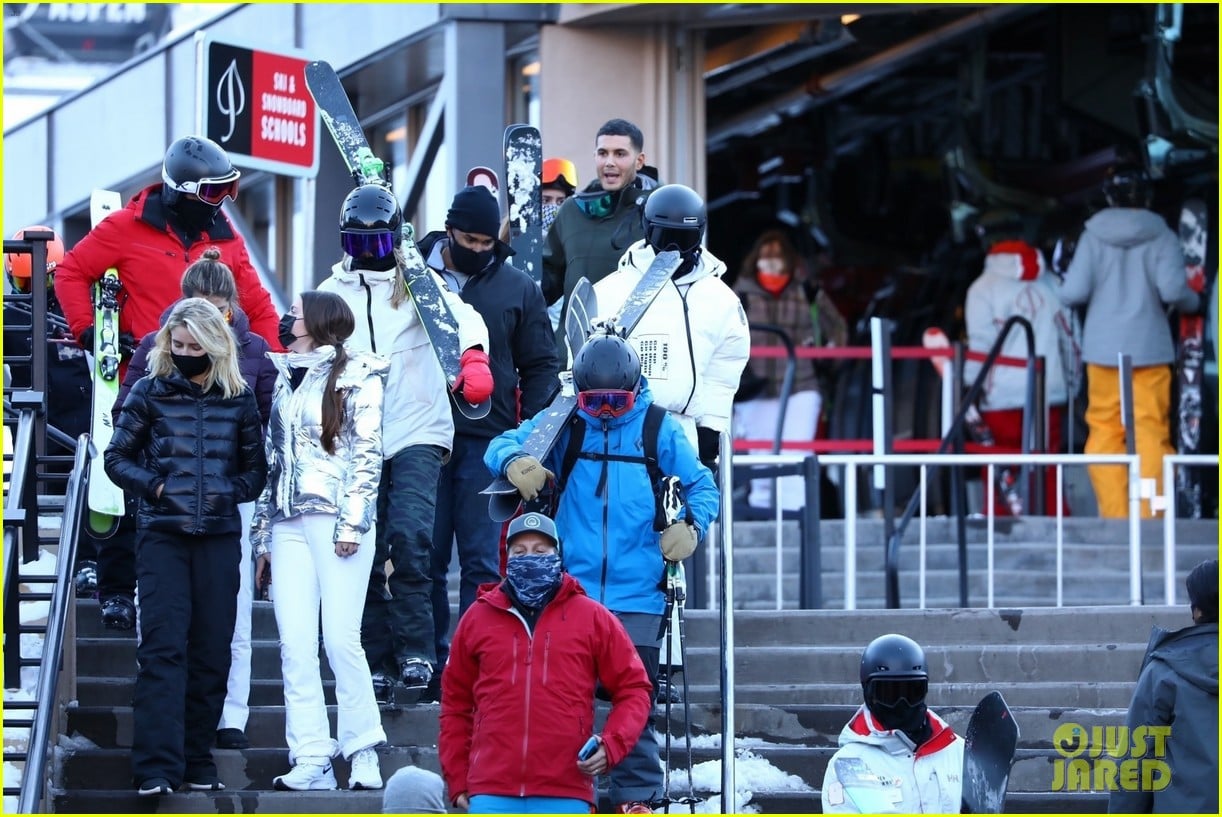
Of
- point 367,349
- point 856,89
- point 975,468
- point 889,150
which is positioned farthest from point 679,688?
point 889,150

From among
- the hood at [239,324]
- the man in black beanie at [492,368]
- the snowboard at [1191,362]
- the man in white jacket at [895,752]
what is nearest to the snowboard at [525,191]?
the man in black beanie at [492,368]

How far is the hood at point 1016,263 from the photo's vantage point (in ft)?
48.5

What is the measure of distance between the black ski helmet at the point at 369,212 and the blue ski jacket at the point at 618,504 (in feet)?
3.87

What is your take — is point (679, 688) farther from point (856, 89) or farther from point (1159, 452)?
point (856, 89)

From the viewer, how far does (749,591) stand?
11797 millimetres

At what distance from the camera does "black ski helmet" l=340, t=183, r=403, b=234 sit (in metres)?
8.55

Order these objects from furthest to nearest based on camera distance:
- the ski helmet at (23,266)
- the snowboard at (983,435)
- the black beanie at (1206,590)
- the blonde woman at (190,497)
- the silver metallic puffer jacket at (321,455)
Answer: the snowboard at (983,435) → the ski helmet at (23,266) → the silver metallic puffer jacket at (321,455) → the blonde woman at (190,497) → the black beanie at (1206,590)

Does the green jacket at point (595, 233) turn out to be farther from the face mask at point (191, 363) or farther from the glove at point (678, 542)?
the glove at point (678, 542)

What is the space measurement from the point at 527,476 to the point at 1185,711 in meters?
2.27

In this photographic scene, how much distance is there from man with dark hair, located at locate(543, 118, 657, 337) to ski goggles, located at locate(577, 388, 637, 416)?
75.4 inches

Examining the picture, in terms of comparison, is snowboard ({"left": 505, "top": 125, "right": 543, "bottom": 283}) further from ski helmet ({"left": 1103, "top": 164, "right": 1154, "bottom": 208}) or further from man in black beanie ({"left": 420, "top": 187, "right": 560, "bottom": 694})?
ski helmet ({"left": 1103, "top": 164, "right": 1154, "bottom": 208})

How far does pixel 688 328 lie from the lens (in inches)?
338

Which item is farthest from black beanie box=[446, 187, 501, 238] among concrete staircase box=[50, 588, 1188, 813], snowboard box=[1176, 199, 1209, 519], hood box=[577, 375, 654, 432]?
snowboard box=[1176, 199, 1209, 519]

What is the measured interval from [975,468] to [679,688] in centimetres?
732
